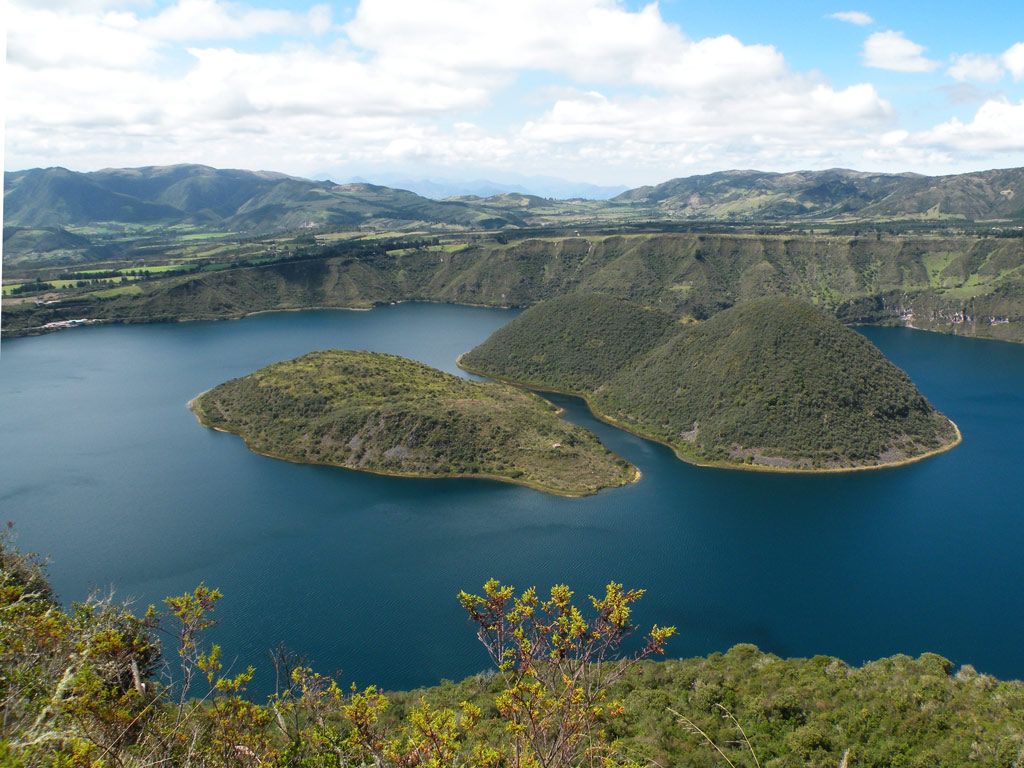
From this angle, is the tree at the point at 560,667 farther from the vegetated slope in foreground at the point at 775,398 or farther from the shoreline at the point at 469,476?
the vegetated slope in foreground at the point at 775,398

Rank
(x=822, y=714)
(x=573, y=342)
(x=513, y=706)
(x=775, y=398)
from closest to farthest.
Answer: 1. (x=513, y=706)
2. (x=822, y=714)
3. (x=775, y=398)
4. (x=573, y=342)

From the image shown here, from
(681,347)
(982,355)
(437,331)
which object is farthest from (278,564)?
(982,355)

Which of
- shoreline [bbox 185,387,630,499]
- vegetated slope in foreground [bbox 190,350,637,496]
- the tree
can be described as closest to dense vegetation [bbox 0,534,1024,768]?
the tree

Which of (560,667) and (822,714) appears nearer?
(560,667)

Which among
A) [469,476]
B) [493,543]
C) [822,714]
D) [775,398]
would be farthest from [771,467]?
[822,714]

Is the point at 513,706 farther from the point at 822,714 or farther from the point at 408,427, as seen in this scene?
the point at 408,427
